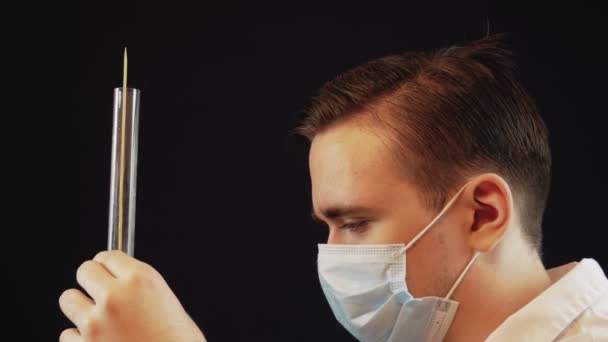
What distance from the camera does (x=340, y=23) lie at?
261 centimetres

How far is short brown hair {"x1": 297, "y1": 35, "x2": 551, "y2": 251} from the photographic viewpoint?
4.98 ft

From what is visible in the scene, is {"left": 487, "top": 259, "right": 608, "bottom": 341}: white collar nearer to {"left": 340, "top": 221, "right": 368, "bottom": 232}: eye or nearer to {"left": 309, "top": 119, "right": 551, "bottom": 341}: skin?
{"left": 309, "top": 119, "right": 551, "bottom": 341}: skin

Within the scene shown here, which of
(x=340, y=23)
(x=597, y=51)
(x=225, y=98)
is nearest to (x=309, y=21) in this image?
(x=340, y=23)

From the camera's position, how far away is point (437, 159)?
1.52 metres

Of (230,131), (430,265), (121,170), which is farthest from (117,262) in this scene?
(230,131)

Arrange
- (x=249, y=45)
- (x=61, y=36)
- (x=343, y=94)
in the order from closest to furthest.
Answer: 1. (x=343, y=94)
2. (x=61, y=36)
3. (x=249, y=45)

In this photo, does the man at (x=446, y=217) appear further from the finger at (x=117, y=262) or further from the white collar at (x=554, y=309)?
the finger at (x=117, y=262)

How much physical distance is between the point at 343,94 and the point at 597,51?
1.39 m

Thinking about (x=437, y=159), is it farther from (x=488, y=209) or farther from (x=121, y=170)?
(x=121, y=170)

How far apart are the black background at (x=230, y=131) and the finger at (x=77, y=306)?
1.28 m

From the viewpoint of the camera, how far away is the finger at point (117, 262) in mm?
1140

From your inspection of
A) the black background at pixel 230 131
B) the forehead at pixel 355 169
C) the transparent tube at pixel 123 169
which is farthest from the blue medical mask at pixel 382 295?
the black background at pixel 230 131

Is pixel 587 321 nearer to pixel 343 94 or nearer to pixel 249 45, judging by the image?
pixel 343 94

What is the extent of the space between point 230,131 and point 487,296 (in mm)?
1256
